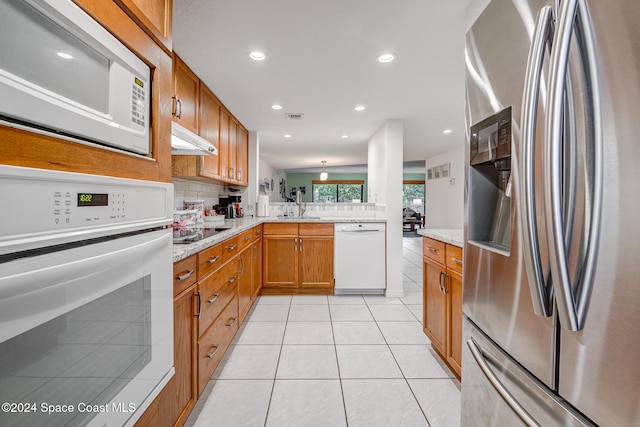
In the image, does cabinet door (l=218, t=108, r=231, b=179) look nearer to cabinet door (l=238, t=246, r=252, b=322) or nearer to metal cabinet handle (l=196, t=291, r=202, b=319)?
cabinet door (l=238, t=246, r=252, b=322)

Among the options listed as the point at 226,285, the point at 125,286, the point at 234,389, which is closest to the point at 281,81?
the point at 226,285

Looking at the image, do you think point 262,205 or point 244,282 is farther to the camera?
point 262,205

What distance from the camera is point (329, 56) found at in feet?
6.72

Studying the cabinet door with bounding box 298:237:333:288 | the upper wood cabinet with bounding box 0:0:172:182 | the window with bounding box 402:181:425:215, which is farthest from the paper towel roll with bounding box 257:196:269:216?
the window with bounding box 402:181:425:215

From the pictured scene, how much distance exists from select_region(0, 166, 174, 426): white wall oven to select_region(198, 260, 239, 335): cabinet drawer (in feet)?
1.96

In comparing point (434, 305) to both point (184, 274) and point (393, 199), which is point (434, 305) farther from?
point (393, 199)

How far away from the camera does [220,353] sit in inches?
73.2

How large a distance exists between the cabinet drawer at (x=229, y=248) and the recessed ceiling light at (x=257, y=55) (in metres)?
1.35

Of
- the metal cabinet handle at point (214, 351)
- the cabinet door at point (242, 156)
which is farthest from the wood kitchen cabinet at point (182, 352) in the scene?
the cabinet door at point (242, 156)

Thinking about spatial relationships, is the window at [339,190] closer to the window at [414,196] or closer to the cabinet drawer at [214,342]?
the window at [414,196]

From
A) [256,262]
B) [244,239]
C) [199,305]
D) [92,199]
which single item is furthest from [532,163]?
[256,262]

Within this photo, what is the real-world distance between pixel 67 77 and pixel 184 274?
Answer: 88 cm

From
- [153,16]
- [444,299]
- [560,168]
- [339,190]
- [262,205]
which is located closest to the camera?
[560,168]

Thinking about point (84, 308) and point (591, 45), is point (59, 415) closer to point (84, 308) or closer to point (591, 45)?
point (84, 308)
